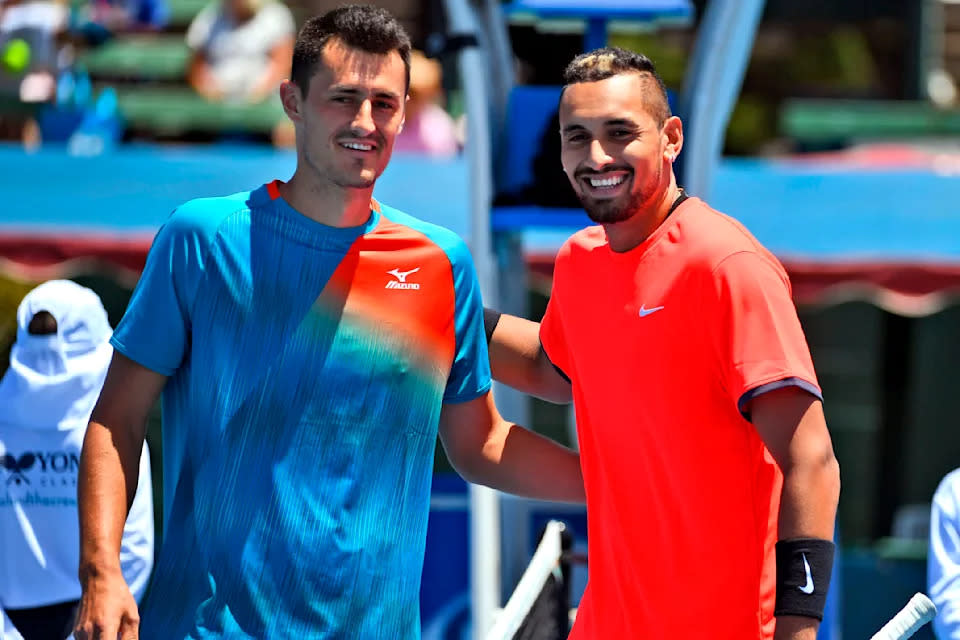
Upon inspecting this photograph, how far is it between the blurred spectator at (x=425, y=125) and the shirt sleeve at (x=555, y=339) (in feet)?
15.7

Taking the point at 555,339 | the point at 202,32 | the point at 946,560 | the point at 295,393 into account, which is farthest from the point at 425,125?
the point at 295,393

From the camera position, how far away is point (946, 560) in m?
3.58

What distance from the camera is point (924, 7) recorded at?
10531mm

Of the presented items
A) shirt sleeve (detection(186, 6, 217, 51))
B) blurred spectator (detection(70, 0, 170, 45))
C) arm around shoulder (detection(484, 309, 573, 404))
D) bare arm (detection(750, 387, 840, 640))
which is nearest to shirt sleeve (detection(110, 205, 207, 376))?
arm around shoulder (detection(484, 309, 573, 404))

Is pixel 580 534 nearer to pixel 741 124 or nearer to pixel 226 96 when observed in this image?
pixel 226 96

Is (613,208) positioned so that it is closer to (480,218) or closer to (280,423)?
(280,423)

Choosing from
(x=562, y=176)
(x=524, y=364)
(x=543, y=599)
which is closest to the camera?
(x=524, y=364)

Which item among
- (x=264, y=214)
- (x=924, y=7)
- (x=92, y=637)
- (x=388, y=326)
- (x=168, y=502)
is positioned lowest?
(x=92, y=637)

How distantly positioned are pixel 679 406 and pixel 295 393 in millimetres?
677

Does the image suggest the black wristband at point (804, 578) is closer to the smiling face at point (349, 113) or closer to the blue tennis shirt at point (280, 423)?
the blue tennis shirt at point (280, 423)

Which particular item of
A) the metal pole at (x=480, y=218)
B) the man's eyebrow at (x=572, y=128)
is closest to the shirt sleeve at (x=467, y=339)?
the man's eyebrow at (x=572, y=128)

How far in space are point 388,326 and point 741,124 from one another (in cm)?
943

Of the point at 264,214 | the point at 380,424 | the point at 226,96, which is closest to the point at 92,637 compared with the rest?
the point at 380,424

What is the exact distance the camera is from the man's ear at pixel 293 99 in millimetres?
2516
